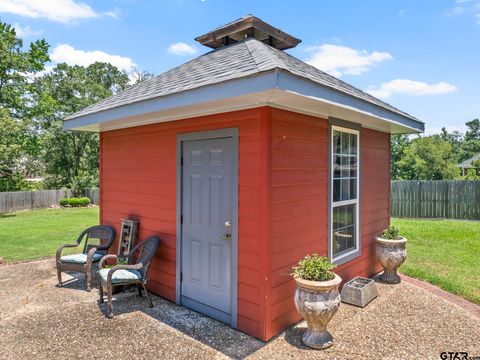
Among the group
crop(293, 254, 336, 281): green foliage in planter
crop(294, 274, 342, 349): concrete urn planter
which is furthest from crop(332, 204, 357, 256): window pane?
crop(294, 274, 342, 349): concrete urn planter

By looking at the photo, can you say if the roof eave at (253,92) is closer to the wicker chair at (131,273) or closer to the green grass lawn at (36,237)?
the wicker chair at (131,273)

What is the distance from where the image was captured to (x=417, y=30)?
26.8 feet

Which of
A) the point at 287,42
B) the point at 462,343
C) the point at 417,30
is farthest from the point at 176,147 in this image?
the point at 417,30

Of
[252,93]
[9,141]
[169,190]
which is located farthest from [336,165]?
[9,141]

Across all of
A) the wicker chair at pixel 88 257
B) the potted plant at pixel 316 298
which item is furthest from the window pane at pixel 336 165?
the wicker chair at pixel 88 257

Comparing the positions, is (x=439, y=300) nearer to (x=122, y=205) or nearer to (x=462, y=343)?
(x=462, y=343)

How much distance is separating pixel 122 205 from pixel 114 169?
26.4 inches

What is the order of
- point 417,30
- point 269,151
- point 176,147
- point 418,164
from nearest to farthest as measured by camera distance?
point 269,151
point 176,147
point 417,30
point 418,164

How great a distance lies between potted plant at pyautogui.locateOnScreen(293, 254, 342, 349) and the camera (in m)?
2.99

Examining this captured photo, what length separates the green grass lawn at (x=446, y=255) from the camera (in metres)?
5.05

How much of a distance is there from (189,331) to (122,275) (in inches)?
47.3

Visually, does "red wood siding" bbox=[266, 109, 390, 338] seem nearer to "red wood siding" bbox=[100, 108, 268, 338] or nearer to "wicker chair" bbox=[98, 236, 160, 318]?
"red wood siding" bbox=[100, 108, 268, 338]

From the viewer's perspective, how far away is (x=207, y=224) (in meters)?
3.79

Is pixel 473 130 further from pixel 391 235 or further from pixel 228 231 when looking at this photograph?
pixel 228 231
